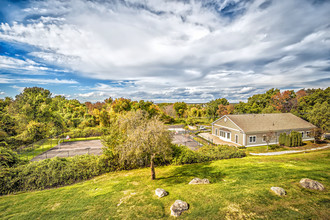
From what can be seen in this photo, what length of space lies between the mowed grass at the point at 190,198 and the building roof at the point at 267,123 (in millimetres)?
12595

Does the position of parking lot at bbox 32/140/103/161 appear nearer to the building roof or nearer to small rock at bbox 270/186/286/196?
small rock at bbox 270/186/286/196

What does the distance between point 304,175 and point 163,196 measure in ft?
30.9

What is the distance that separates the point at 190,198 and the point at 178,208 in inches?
48.1

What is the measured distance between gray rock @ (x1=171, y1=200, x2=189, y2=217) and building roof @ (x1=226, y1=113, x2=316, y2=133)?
1911 cm

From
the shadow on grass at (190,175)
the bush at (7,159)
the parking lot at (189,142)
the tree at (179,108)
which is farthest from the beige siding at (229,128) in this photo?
the tree at (179,108)

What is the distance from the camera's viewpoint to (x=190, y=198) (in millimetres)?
7438

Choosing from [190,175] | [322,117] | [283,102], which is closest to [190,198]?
[190,175]

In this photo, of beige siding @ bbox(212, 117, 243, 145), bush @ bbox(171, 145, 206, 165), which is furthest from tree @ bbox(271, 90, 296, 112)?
bush @ bbox(171, 145, 206, 165)

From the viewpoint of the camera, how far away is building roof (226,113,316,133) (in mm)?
23281

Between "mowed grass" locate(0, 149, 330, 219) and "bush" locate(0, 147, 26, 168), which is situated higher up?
"bush" locate(0, 147, 26, 168)

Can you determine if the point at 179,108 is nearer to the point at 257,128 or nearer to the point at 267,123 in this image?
the point at 267,123

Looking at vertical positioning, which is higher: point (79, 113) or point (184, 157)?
point (79, 113)

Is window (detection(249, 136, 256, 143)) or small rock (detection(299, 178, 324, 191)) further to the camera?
window (detection(249, 136, 256, 143))

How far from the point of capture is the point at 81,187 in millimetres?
9844
